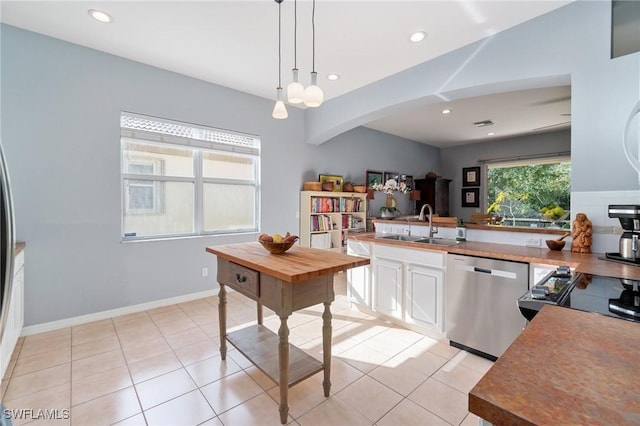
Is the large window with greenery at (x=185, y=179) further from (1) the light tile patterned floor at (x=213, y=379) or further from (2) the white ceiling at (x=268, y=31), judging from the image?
(1) the light tile patterned floor at (x=213, y=379)

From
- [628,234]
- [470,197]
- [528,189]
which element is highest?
[528,189]

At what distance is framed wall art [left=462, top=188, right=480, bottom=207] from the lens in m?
6.91

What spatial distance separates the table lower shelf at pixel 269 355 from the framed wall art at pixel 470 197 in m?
6.36

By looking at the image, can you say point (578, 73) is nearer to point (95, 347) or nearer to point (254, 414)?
point (254, 414)

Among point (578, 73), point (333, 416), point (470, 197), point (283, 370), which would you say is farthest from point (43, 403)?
point (470, 197)

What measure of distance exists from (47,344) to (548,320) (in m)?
3.71

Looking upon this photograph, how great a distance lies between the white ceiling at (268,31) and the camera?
2.35 metres

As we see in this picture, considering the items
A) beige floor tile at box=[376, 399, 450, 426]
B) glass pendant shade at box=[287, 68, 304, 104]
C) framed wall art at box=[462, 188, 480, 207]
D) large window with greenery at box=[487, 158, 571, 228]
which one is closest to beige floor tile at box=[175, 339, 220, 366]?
beige floor tile at box=[376, 399, 450, 426]

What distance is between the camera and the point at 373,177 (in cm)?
604

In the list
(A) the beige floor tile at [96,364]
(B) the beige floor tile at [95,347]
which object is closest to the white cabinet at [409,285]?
(A) the beige floor tile at [96,364]

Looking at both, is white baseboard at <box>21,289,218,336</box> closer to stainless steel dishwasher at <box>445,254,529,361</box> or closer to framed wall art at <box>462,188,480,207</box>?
stainless steel dishwasher at <box>445,254,529,361</box>

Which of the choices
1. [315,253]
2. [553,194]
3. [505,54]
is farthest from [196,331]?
[553,194]

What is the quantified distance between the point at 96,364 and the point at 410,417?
2.39 meters

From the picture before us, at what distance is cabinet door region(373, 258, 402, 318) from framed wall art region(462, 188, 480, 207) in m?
5.10
